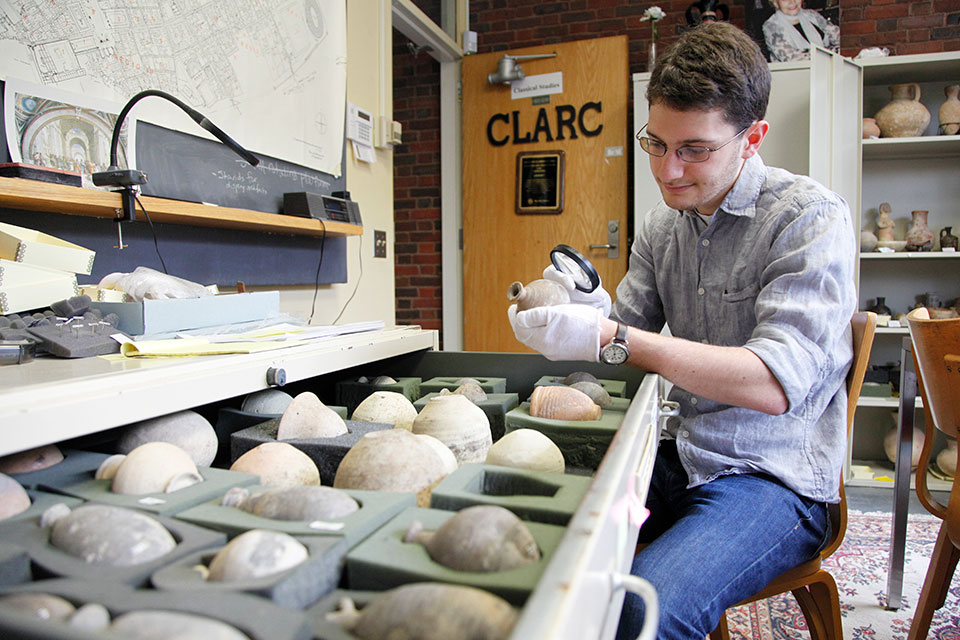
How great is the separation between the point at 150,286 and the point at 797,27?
11.6 ft

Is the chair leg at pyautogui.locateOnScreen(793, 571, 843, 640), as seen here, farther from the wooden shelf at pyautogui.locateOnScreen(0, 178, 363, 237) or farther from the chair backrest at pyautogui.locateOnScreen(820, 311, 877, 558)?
the wooden shelf at pyautogui.locateOnScreen(0, 178, 363, 237)

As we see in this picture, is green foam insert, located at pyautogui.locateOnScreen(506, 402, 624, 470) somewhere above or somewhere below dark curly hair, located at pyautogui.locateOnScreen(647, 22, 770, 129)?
below

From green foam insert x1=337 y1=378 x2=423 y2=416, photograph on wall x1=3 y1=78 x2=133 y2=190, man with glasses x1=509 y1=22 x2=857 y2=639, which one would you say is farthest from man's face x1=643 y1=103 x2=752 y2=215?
photograph on wall x1=3 y1=78 x2=133 y2=190

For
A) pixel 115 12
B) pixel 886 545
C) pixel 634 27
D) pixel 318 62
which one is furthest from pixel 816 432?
pixel 634 27

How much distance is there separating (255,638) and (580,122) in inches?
144

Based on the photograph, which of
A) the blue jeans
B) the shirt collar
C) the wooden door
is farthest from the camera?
the wooden door

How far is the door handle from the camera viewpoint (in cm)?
366

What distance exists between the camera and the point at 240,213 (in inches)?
71.6

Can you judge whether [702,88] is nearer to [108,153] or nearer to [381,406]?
[381,406]

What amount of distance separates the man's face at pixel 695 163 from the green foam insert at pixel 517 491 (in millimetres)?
817

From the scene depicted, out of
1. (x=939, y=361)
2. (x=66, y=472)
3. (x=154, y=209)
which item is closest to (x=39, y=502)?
(x=66, y=472)

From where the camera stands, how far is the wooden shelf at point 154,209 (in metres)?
1.25

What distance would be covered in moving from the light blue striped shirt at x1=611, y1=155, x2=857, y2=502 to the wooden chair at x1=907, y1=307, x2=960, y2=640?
0.73ft

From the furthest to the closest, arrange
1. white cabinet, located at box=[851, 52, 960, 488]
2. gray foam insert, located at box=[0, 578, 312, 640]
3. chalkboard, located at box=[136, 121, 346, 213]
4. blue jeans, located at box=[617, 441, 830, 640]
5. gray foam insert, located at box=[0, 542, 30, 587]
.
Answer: white cabinet, located at box=[851, 52, 960, 488] < chalkboard, located at box=[136, 121, 346, 213] < blue jeans, located at box=[617, 441, 830, 640] < gray foam insert, located at box=[0, 542, 30, 587] < gray foam insert, located at box=[0, 578, 312, 640]
